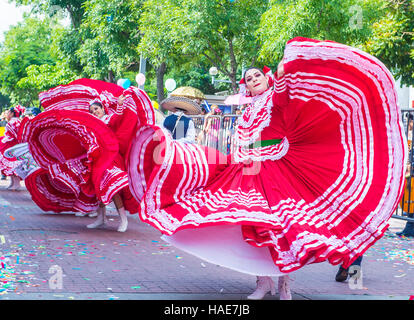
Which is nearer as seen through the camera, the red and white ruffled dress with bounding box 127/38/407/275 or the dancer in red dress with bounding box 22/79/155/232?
the red and white ruffled dress with bounding box 127/38/407/275

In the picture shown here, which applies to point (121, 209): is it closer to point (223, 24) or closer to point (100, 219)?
point (100, 219)

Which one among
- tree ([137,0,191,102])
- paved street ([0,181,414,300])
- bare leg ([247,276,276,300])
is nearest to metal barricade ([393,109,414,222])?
paved street ([0,181,414,300])

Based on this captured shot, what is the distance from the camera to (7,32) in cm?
6109

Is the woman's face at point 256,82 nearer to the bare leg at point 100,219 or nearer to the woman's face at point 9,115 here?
the bare leg at point 100,219

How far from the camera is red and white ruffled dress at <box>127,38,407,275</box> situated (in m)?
4.36

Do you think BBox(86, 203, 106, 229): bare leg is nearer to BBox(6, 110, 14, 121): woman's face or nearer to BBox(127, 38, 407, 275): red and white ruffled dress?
BBox(127, 38, 407, 275): red and white ruffled dress

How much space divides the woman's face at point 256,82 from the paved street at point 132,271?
170 centimetres

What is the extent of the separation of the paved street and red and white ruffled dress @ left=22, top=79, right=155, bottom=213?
2.02 ft

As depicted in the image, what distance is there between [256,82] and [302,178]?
37.4 inches

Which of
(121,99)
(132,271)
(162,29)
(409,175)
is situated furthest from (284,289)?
(162,29)

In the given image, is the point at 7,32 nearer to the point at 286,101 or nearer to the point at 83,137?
the point at 83,137

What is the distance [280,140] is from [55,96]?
5615 mm

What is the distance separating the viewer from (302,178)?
4641mm
